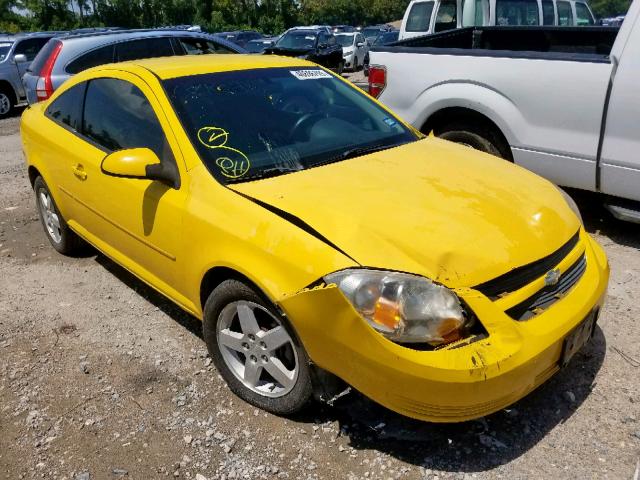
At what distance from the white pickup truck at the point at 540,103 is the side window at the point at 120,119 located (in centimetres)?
260

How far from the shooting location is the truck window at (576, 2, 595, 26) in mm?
12904

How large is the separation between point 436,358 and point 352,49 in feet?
65.9

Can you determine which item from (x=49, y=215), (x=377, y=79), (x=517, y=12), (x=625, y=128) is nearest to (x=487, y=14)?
(x=517, y=12)

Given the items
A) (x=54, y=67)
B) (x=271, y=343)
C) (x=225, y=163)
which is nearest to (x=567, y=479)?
(x=271, y=343)

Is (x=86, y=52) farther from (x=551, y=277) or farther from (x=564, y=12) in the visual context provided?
(x=564, y=12)

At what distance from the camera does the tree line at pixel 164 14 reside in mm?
39531

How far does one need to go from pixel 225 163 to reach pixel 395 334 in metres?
1.24

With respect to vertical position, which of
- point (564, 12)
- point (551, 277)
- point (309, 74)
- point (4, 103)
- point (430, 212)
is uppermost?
point (309, 74)

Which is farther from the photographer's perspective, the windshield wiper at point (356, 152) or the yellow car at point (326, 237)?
the windshield wiper at point (356, 152)

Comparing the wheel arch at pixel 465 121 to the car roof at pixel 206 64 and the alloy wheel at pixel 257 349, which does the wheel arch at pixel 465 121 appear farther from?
the alloy wheel at pixel 257 349

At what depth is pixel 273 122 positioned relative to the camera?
3184mm

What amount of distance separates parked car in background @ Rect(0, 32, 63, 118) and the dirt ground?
10835mm

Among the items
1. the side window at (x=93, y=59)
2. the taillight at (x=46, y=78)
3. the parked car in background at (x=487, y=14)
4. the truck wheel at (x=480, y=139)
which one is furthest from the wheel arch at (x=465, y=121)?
the parked car in background at (x=487, y=14)

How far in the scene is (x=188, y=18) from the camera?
1847 inches
